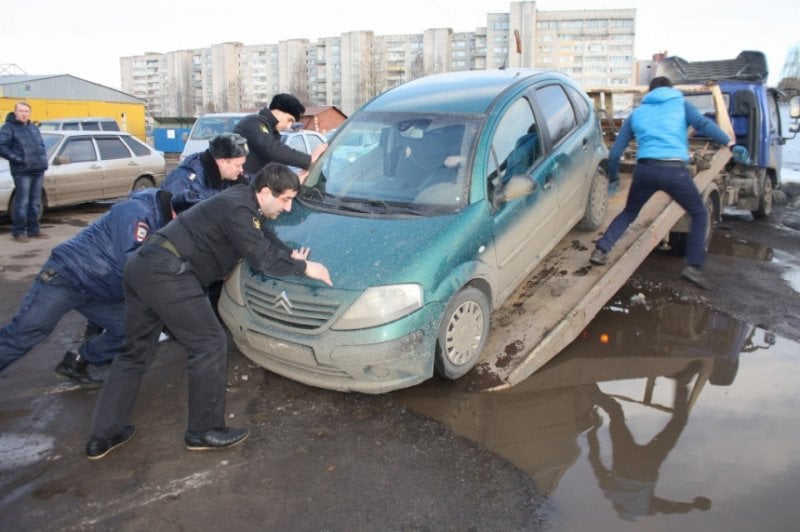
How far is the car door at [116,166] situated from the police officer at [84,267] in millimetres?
8354

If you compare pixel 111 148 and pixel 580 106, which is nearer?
pixel 580 106

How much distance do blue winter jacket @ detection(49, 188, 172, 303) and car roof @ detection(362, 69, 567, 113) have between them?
207 cm

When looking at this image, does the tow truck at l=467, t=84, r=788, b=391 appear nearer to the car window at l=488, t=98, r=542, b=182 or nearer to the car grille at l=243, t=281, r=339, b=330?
the car window at l=488, t=98, r=542, b=182

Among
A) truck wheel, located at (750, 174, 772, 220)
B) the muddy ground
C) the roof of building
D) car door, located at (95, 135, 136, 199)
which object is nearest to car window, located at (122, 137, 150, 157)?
car door, located at (95, 135, 136, 199)

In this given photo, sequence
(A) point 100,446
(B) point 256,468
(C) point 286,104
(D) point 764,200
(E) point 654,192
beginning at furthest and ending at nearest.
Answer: (D) point 764,200, (C) point 286,104, (E) point 654,192, (A) point 100,446, (B) point 256,468

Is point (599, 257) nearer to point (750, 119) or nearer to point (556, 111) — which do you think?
point (556, 111)

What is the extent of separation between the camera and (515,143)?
15.5 feet

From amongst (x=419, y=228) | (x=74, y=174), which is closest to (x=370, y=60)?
(x=74, y=174)

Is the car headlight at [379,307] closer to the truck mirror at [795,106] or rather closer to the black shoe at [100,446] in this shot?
the black shoe at [100,446]

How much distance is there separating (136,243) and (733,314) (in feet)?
16.1

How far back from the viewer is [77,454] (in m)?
3.48

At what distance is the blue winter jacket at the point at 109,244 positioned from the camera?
3.72m

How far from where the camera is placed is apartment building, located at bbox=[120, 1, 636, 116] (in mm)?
76688

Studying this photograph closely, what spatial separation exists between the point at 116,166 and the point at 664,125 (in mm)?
9842
